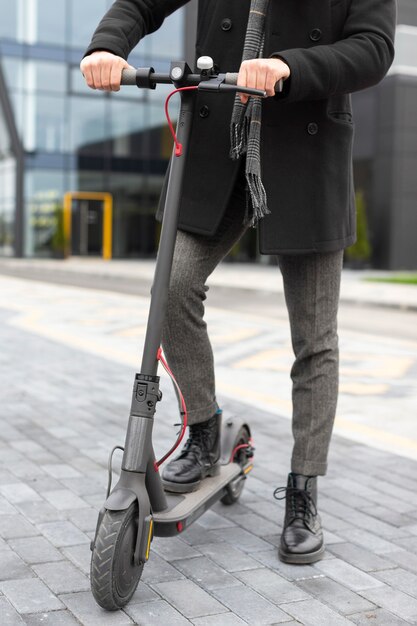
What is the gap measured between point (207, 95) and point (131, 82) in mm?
351

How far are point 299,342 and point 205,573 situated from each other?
75 cm

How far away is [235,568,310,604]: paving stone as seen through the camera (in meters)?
2.40

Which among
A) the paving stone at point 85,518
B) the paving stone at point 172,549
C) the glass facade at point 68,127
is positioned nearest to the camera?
the paving stone at point 172,549

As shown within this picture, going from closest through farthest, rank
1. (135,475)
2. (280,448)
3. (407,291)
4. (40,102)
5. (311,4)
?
(135,475), (311,4), (280,448), (407,291), (40,102)

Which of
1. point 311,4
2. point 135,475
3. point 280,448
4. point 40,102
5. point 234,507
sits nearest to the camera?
point 135,475

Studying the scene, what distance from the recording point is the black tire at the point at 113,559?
7.19ft

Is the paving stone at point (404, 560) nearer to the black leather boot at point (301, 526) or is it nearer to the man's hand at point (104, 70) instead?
the black leather boot at point (301, 526)

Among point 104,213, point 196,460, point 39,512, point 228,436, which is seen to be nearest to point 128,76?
point 196,460

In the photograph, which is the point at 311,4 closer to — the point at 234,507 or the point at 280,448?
the point at 234,507

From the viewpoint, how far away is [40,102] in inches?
1328

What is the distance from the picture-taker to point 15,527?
294 centimetres

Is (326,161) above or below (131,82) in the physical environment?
below

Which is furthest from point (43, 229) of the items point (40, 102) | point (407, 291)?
point (407, 291)

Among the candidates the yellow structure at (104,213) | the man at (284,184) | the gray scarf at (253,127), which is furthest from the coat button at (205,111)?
the yellow structure at (104,213)
